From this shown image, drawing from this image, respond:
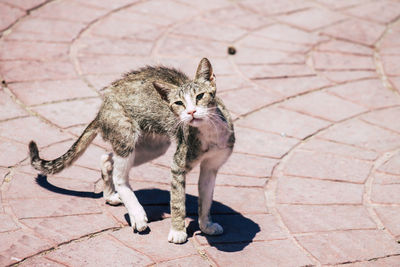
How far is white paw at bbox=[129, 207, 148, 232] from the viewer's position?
4453mm

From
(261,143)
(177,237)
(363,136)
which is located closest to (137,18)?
(261,143)

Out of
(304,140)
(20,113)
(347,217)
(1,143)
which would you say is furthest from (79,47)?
(347,217)

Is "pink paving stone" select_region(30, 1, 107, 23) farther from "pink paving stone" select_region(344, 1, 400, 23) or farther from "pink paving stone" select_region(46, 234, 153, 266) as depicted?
"pink paving stone" select_region(46, 234, 153, 266)

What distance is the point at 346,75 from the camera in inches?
280

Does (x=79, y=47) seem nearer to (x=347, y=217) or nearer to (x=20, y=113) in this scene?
(x=20, y=113)

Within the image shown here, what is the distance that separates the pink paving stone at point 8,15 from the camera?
25.3ft

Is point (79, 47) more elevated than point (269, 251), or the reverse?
point (79, 47)

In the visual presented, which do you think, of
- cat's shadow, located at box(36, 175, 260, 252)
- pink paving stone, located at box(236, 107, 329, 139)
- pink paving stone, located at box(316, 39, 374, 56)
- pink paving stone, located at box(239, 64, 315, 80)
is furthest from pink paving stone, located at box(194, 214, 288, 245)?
pink paving stone, located at box(316, 39, 374, 56)

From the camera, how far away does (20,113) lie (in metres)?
5.99

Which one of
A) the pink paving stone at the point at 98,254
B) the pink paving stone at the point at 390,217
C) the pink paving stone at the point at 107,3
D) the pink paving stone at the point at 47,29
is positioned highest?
the pink paving stone at the point at 107,3

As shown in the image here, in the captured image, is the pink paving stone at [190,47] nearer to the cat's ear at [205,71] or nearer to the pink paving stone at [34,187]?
the pink paving stone at [34,187]

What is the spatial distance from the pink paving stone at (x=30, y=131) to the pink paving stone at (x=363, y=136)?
2430 millimetres

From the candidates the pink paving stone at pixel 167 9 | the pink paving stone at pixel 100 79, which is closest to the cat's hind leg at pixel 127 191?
the pink paving stone at pixel 100 79

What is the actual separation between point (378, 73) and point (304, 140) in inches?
70.0
